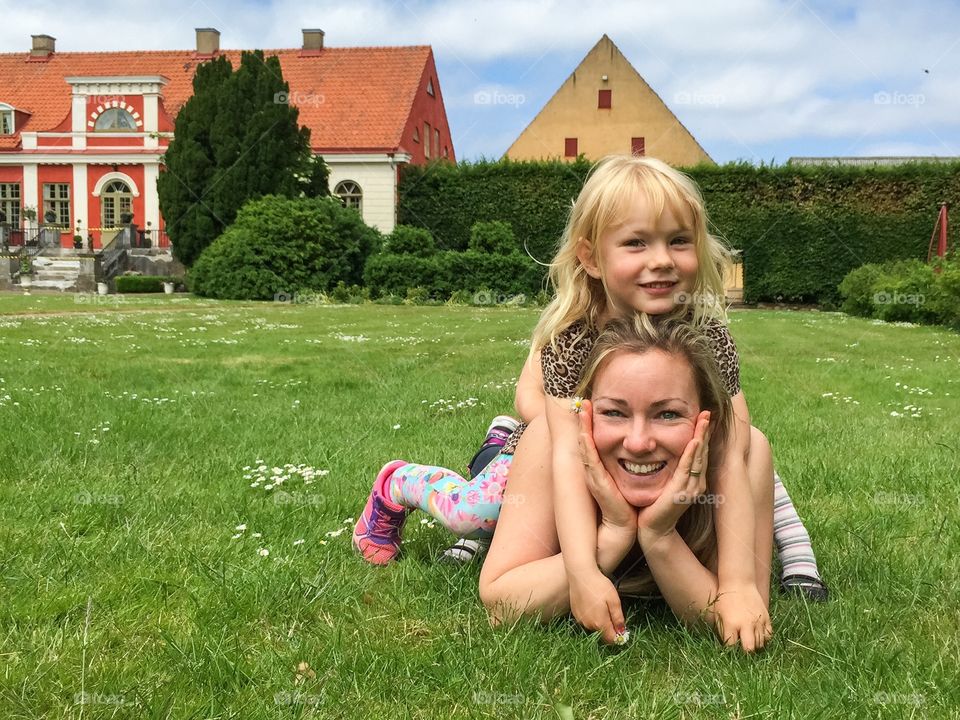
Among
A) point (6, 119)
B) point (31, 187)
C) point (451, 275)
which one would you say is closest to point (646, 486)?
point (451, 275)

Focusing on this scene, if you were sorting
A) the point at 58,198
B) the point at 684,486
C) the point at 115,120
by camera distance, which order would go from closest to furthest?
the point at 684,486
the point at 115,120
the point at 58,198

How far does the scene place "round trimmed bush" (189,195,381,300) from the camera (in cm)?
2203

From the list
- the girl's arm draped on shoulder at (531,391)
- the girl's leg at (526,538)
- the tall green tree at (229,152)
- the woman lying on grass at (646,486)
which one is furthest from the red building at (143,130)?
the woman lying on grass at (646,486)

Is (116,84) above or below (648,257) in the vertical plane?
above

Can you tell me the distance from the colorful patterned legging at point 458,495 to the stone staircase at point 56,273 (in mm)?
27149

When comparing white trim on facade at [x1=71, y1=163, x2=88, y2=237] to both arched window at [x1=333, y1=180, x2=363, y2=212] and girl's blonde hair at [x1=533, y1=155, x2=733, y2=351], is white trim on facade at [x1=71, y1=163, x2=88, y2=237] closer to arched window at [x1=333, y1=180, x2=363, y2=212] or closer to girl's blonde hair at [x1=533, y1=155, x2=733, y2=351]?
arched window at [x1=333, y1=180, x2=363, y2=212]

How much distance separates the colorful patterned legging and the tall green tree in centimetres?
2270

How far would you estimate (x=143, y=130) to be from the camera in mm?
33250

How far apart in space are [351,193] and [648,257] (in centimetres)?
3033

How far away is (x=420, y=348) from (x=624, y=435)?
27.4 ft

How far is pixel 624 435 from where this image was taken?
225cm

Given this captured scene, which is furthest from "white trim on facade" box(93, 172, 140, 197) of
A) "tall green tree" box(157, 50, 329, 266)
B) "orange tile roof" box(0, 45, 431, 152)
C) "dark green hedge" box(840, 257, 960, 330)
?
"dark green hedge" box(840, 257, 960, 330)

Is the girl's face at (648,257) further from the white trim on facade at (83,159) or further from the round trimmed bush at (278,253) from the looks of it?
the white trim on facade at (83,159)

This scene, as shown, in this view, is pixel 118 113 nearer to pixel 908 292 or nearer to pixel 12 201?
pixel 12 201
